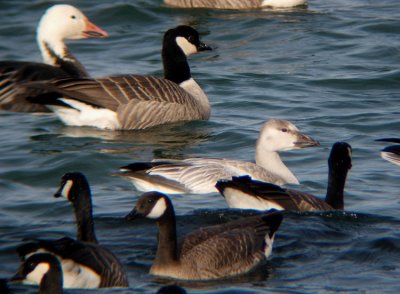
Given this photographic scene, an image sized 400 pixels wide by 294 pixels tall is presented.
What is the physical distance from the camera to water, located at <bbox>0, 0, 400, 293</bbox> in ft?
30.3

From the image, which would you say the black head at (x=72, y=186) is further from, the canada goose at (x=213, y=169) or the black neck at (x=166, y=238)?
the canada goose at (x=213, y=169)

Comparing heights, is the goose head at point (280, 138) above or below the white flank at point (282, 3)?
above

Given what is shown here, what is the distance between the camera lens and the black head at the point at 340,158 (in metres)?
10.5

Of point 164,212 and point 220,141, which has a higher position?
point 164,212

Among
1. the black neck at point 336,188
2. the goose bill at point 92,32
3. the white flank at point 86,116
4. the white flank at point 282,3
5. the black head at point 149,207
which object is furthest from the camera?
the white flank at point 282,3

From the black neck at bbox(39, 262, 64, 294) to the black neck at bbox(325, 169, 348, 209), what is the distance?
13.1ft

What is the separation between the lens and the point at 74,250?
7.93m

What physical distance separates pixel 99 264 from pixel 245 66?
10.1 meters

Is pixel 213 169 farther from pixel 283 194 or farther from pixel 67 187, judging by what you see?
pixel 67 187

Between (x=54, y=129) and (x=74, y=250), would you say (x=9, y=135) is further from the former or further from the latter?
(x=74, y=250)

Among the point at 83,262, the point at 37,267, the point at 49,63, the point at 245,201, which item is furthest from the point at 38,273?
the point at 49,63

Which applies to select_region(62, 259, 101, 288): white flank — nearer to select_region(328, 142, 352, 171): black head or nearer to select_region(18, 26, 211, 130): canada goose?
select_region(328, 142, 352, 171): black head

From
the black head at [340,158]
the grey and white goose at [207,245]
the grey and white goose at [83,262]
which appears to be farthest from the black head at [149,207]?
the black head at [340,158]

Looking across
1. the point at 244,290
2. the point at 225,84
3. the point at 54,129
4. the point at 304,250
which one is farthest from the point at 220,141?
the point at 244,290
